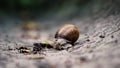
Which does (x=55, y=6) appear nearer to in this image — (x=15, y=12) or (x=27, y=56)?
(x=15, y=12)

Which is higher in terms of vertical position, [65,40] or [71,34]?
[71,34]

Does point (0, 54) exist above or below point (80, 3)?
below

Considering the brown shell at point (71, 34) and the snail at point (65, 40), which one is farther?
the brown shell at point (71, 34)

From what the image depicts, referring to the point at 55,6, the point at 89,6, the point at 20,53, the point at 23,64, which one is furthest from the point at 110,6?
the point at 55,6

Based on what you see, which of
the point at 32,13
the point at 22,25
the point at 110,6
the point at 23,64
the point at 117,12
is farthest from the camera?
the point at 32,13

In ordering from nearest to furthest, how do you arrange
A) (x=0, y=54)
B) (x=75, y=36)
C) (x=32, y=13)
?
(x=0, y=54) < (x=75, y=36) < (x=32, y=13)

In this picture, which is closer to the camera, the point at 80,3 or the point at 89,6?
the point at 89,6

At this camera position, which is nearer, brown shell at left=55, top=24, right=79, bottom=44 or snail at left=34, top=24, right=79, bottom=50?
snail at left=34, top=24, right=79, bottom=50

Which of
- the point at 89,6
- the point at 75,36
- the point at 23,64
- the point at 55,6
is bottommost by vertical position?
the point at 23,64

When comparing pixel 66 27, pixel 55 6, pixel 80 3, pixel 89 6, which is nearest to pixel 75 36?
pixel 66 27
